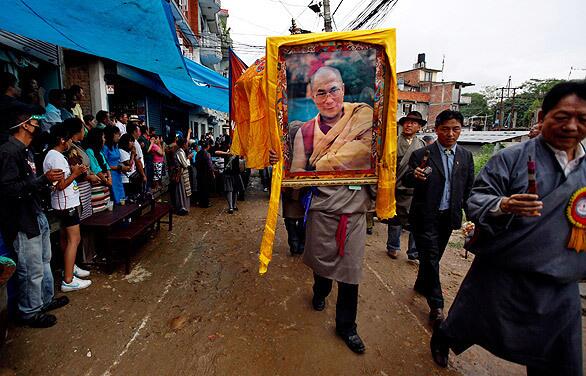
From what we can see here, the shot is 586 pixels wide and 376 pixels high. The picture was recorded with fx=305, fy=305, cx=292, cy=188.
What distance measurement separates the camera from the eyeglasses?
2.48m

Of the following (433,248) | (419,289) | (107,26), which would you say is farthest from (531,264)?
(107,26)

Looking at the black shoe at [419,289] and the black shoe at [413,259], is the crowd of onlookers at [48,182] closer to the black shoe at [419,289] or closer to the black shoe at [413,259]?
the black shoe at [419,289]

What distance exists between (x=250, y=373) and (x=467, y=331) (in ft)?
5.13

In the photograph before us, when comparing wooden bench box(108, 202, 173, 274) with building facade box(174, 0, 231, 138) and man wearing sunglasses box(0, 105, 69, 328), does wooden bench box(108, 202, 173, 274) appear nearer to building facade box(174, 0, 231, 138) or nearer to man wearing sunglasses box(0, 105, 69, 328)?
man wearing sunglasses box(0, 105, 69, 328)

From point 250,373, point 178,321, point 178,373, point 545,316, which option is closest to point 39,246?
point 178,321

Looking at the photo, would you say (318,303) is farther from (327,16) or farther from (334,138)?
(327,16)

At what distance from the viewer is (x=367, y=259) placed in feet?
15.2

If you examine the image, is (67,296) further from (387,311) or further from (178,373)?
(387,311)

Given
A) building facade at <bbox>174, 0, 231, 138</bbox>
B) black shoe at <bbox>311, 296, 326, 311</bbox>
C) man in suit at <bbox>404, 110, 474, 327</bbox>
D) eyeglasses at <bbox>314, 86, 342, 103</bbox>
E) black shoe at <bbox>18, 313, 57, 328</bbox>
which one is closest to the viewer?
eyeglasses at <bbox>314, 86, 342, 103</bbox>

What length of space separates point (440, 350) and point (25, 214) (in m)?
3.55

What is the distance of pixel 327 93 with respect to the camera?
2.49 metres

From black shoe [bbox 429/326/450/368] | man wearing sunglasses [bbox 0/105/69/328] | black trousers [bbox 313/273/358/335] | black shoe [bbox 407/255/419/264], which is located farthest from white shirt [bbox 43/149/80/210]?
black shoe [bbox 407/255/419/264]

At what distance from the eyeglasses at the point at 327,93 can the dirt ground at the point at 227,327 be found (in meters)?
2.08

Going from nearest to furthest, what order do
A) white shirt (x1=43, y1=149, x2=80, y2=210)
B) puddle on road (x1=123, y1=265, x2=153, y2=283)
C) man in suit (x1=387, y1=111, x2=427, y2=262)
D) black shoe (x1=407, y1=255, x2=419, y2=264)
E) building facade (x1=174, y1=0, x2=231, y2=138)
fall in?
white shirt (x1=43, y1=149, x2=80, y2=210)
puddle on road (x1=123, y1=265, x2=153, y2=283)
man in suit (x1=387, y1=111, x2=427, y2=262)
black shoe (x1=407, y1=255, x2=419, y2=264)
building facade (x1=174, y1=0, x2=231, y2=138)
